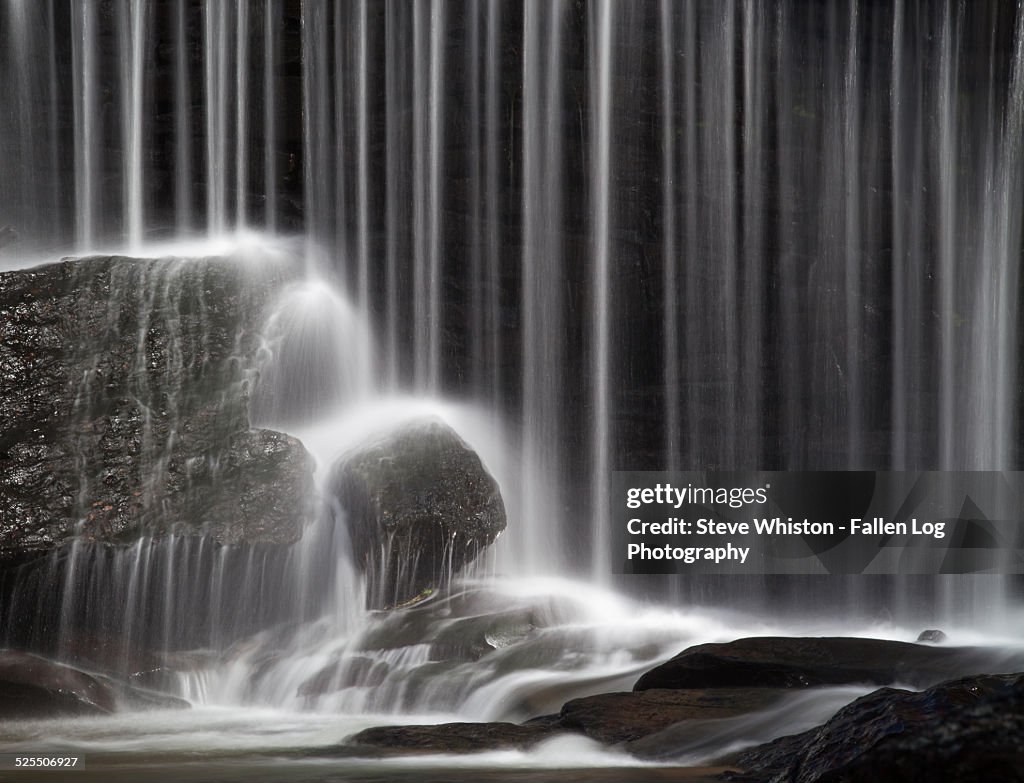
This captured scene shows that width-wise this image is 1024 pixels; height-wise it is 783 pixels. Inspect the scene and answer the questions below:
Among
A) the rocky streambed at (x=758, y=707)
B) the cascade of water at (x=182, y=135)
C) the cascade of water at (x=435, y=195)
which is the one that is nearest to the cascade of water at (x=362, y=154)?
the cascade of water at (x=435, y=195)

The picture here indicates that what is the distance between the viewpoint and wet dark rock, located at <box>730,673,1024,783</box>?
163 inches

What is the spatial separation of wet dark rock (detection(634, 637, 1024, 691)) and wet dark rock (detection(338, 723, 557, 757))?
145 centimetres

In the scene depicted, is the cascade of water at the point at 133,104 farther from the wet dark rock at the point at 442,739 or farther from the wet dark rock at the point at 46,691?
the wet dark rock at the point at 442,739

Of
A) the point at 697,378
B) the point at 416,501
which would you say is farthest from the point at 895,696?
the point at 697,378

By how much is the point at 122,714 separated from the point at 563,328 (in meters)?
8.42

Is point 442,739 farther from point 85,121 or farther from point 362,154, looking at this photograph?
point 85,121

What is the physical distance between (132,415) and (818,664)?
8017 millimetres

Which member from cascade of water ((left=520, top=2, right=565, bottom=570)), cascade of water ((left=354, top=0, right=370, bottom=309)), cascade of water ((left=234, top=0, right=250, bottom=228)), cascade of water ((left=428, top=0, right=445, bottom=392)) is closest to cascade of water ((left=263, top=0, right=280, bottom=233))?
cascade of water ((left=234, top=0, right=250, bottom=228))

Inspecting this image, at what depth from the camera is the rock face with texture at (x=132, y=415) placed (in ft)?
39.4

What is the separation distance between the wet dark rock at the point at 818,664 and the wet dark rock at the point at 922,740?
8.06 feet

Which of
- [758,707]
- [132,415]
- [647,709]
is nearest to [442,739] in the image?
[647,709]

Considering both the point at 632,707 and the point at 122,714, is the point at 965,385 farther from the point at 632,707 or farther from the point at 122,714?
the point at 122,714

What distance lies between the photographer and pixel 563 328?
53.3 ft

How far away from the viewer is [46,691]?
9906 millimetres
